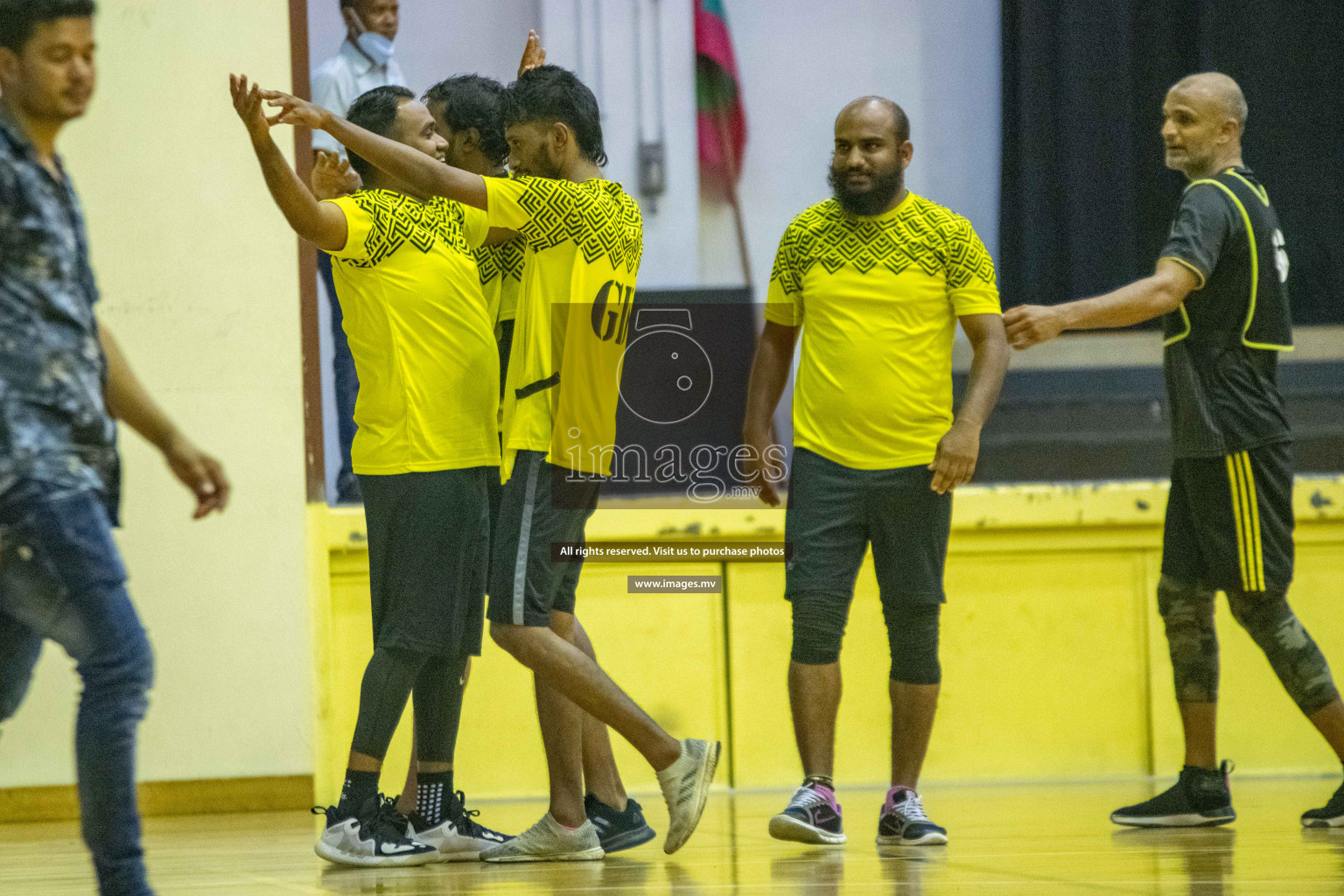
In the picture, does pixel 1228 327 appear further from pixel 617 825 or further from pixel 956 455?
pixel 617 825

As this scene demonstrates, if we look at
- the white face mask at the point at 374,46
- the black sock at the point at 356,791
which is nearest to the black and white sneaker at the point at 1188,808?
the black sock at the point at 356,791

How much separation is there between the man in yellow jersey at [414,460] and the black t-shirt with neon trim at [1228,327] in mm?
1616

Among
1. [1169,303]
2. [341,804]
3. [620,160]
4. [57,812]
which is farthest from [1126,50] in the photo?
[57,812]

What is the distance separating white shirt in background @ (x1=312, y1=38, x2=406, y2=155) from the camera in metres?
4.52

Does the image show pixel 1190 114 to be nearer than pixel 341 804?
No

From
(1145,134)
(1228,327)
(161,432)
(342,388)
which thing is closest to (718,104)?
(1145,134)

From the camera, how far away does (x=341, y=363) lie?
4336 mm

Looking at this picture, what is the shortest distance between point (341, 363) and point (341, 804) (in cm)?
164

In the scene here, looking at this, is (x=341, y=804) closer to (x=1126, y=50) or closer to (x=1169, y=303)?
(x=1169, y=303)

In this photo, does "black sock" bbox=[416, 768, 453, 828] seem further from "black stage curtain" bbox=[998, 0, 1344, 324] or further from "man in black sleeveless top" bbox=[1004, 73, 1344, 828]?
"black stage curtain" bbox=[998, 0, 1344, 324]

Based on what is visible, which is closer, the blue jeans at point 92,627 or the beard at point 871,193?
the blue jeans at point 92,627

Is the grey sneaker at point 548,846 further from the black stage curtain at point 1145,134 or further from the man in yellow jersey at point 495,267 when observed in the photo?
the black stage curtain at point 1145,134

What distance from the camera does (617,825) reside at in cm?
325

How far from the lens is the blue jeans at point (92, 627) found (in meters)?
1.94
